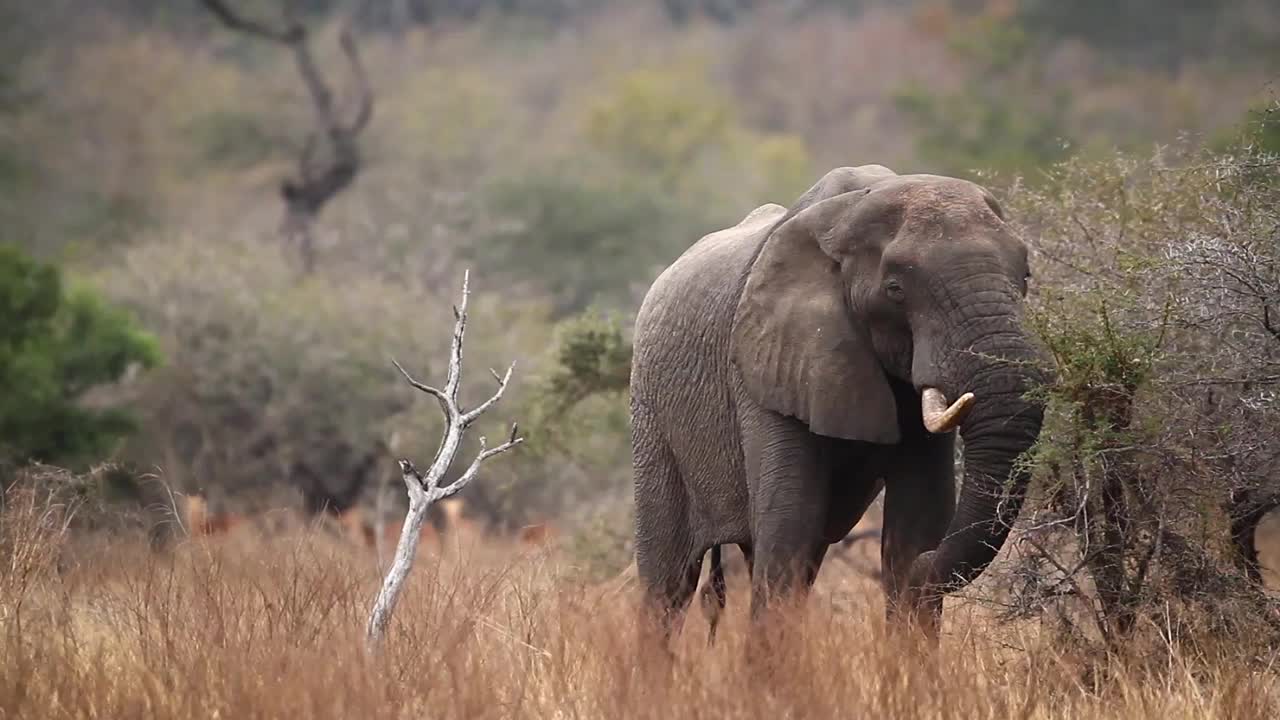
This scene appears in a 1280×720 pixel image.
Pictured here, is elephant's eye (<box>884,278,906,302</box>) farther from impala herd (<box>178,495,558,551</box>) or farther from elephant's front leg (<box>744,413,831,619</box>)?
impala herd (<box>178,495,558,551</box>)

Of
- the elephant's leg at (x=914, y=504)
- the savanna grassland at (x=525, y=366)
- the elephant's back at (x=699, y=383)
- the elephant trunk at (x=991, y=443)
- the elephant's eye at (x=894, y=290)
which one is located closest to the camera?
the savanna grassland at (x=525, y=366)

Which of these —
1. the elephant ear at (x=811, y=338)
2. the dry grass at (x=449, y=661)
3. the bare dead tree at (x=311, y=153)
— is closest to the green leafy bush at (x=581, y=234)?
the bare dead tree at (x=311, y=153)

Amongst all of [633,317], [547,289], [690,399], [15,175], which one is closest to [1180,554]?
[690,399]

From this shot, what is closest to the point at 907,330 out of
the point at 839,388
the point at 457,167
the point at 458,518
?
the point at 839,388

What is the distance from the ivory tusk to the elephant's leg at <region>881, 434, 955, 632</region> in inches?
24.9

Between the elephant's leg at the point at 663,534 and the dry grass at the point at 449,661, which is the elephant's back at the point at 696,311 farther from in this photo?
the dry grass at the point at 449,661

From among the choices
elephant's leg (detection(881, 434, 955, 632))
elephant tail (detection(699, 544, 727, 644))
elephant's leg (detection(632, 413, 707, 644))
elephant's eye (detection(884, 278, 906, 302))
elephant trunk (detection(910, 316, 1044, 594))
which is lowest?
elephant tail (detection(699, 544, 727, 644))

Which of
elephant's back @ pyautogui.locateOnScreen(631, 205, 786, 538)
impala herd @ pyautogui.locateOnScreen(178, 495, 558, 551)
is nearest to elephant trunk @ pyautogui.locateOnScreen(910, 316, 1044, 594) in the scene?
elephant's back @ pyautogui.locateOnScreen(631, 205, 786, 538)

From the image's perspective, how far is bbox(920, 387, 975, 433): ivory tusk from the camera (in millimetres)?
6742

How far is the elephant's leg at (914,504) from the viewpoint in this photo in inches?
303

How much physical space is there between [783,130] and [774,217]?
48415mm

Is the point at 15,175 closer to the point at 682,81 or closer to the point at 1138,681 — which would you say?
the point at 682,81

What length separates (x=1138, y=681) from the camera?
7004 millimetres

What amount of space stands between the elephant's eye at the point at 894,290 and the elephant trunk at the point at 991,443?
15.4 inches
